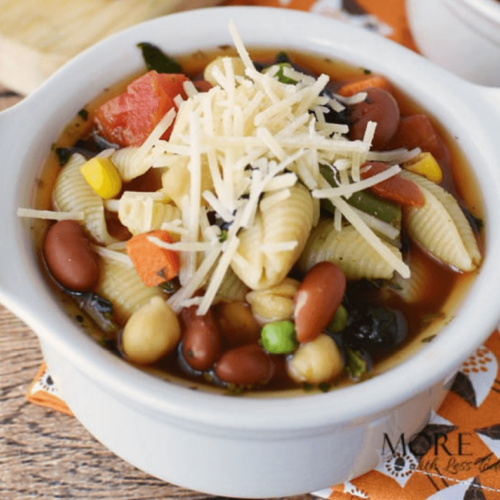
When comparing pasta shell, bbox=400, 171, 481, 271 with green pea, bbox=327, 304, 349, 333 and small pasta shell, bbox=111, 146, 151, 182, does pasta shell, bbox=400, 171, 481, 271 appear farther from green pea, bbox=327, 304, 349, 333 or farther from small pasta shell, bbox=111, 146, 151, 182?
small pasta shell, bbox=111, 146, 151, 182

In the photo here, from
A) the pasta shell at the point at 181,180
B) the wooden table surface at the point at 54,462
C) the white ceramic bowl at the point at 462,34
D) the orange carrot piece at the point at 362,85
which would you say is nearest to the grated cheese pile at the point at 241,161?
the pasta shell at the point at 181,180

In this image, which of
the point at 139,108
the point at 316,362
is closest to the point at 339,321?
the point at 316,362

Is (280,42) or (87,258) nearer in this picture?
(87,258)

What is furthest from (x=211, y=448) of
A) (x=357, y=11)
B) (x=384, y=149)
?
(x=357, y=11)

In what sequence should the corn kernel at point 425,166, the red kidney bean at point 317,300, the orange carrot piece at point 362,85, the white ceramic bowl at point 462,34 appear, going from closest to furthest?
the red kidney bean at point 317,300 < the corn kernel at point 425,166 < the orange carrot piece at point 362,85 < the white ceramic bowl at point 462,34

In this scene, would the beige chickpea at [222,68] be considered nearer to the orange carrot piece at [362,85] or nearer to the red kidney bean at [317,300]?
the orange carrot piece at [362,85]

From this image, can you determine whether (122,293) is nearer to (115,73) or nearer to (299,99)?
(299,99)
